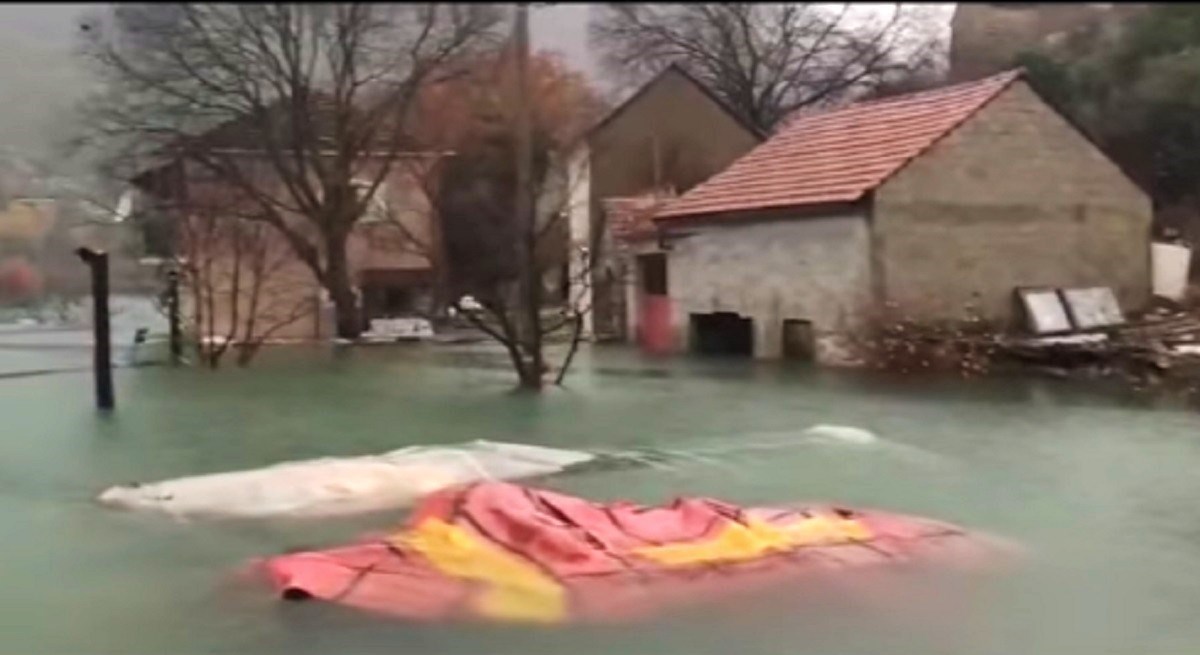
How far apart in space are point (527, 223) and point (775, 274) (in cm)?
317

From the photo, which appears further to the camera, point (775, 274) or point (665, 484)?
point (775, 274)

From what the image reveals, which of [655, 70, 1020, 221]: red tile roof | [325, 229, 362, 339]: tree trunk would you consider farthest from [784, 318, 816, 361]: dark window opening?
[325, 229, 362, 339]: tree trunk

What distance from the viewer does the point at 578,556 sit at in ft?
10.2

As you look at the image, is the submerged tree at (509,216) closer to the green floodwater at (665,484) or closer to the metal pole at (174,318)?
the green floodwater at (665,484)

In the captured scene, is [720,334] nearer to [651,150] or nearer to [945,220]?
[945,220]

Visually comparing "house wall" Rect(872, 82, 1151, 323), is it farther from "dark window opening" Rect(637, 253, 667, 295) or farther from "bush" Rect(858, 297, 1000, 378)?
"dark window opening" Rect(637, 253, 667, 295)

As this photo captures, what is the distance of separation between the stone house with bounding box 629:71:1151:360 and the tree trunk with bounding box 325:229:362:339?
110 inches

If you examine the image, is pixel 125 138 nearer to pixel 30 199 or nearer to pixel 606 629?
pixel 30 199

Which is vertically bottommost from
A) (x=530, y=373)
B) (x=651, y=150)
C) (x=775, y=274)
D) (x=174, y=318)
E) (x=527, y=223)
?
(x=530, y=373)

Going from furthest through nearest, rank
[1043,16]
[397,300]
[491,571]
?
[397,300] < [491,571] < [1043,16]

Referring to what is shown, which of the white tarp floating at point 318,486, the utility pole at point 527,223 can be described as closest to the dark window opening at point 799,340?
the utility pole at point 527,223

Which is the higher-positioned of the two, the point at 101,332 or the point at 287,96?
the point at 287,96

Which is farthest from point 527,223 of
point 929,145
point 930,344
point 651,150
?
point 651,150

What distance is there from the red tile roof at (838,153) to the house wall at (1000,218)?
0.13 metres
